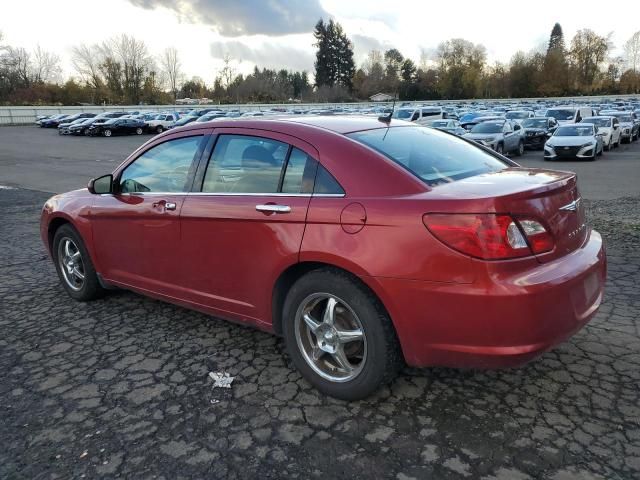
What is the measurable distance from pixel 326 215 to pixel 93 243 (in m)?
2.57

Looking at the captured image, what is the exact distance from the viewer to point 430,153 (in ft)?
11.2

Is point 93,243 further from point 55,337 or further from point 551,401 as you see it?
point 551,401

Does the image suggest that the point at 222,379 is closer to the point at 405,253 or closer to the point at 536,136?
the point at 405,253

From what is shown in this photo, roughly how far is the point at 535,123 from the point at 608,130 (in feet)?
10.5

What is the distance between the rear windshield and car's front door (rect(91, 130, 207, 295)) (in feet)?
4.32

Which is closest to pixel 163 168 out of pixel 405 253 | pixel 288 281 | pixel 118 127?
pixel 288 281

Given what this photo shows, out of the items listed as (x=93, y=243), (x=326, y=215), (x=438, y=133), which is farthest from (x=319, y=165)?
(x=93, y=243)

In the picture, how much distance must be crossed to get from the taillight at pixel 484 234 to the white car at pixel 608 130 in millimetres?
22137

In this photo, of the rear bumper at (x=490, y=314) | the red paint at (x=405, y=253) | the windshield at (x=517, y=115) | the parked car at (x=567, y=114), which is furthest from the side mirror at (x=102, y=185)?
the windshield at (x=517, y=115)

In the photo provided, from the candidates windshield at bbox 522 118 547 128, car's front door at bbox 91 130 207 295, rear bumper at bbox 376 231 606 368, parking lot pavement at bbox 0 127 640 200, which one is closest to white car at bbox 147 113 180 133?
parking lot pavement at bbox 0 127 640 200

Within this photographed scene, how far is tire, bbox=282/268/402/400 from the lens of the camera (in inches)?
112

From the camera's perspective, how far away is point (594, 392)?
3100 mm

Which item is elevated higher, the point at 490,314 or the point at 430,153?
the point at 430,153

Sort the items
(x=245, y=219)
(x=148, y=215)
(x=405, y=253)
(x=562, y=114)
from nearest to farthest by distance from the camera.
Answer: (x=405, y=253), (x=245, y=219), (x=148, y=215), (x=562, y=114)
